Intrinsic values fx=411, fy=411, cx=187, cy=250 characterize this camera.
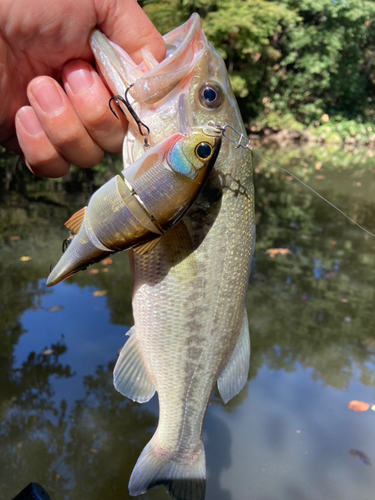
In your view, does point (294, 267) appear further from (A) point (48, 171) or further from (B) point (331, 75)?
(B) point (331, 75)

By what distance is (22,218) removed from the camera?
265 inches

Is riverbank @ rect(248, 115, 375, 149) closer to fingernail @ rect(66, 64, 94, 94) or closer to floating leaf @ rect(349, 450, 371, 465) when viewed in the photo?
floating leaf @ rect(349, 450, 371, 465)

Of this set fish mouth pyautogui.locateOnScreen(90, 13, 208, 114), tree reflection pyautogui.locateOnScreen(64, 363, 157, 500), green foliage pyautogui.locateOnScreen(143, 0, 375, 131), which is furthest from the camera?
green foliage pyautogui.locateOnScreen(143, 0, 375, 131)

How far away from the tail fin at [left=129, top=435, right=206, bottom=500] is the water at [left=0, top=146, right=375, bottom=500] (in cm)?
A: 94

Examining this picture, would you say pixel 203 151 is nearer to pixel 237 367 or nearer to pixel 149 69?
pixel 149 69

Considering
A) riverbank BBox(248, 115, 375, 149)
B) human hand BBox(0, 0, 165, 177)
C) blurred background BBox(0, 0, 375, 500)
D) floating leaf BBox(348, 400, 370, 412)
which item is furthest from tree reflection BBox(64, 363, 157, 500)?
riverbank BBox(248, 115, 375, 149)

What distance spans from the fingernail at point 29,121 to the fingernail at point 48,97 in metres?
0.12

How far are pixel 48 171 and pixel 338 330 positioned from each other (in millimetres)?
3576

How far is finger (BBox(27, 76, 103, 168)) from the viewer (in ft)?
5.68

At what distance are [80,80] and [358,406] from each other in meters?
3.22

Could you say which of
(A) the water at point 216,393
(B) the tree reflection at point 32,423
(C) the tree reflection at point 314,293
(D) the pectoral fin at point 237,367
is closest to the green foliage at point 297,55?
(C) the tree reflection at point 314,293

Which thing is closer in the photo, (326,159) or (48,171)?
(48,171)

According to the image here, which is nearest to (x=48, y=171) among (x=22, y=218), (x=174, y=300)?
(x=174, y=300)

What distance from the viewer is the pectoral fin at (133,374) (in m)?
1.79
